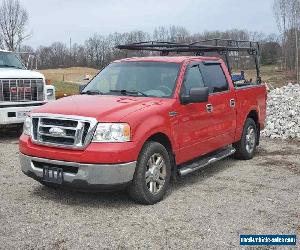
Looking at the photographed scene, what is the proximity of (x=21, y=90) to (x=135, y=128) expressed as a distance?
601cm

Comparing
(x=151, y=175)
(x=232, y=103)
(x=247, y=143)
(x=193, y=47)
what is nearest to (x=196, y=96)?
(x=151, y=175)

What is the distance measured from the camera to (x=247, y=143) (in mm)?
9055

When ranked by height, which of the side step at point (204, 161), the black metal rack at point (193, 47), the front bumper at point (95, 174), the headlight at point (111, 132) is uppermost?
the black metal rack at point (193, 47)

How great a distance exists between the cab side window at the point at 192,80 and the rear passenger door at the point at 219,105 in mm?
150

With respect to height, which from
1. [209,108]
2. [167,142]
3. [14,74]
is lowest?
[167,142]

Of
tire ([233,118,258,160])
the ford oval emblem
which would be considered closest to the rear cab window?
tire ([233,118,258,160])

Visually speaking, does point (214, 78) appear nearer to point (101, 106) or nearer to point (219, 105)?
point (219, 105)

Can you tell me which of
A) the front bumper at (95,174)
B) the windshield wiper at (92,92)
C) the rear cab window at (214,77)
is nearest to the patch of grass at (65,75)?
the rear cab window at (214,77)

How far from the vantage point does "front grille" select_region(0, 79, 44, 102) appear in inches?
414

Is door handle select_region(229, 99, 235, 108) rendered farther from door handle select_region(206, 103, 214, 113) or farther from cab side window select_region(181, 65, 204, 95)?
cab side window select_region(181, 65, 204, 95)

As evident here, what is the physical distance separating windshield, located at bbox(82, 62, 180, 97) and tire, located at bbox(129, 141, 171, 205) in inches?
38.4

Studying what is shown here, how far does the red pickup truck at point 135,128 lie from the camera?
549 cm

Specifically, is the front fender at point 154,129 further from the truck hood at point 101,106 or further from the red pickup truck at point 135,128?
the truck hood at point 101,106

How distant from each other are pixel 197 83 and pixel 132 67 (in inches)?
40.9
